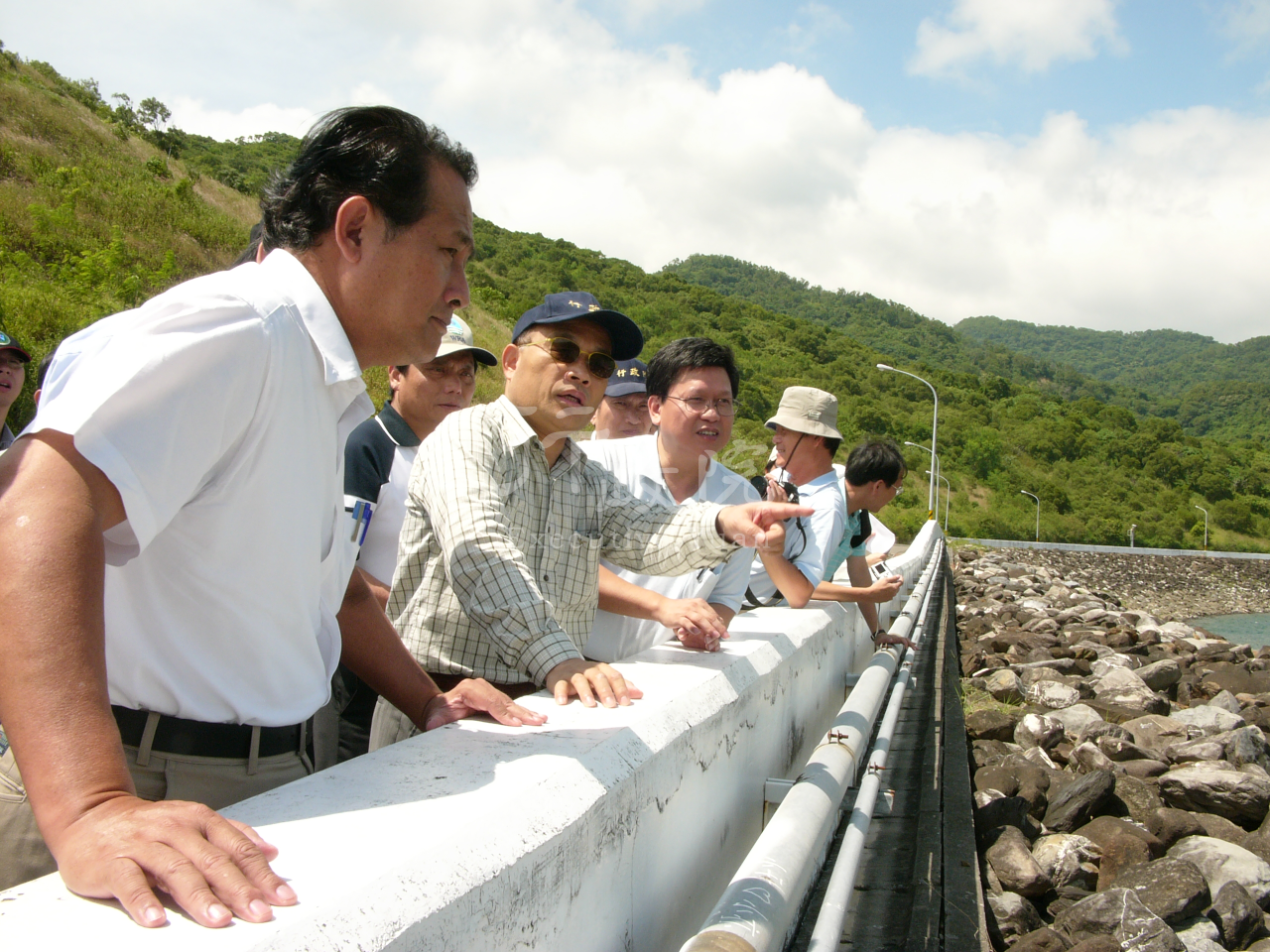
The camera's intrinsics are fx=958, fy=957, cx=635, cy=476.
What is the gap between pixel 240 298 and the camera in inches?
57.4

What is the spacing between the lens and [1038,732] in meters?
7.92

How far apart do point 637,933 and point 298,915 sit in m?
1.07

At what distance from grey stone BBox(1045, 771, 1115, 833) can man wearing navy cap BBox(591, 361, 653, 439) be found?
11.7ft

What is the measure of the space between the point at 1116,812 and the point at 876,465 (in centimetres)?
282

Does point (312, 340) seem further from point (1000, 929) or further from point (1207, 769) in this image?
point (1207, 769)

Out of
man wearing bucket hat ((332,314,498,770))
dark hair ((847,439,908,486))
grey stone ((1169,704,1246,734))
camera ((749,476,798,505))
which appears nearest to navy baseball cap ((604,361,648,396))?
camera ((749,476,798,505))

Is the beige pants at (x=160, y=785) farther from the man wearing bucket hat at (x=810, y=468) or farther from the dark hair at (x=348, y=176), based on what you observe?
the man wearing bucket hat at (x=810, y=468)

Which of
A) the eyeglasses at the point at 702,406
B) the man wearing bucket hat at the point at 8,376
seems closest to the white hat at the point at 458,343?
the eyeglasses at the point at 702,406

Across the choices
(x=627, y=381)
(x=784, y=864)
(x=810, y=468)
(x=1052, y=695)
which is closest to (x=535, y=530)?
(x=784, y=864)

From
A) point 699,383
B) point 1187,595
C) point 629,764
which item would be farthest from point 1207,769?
point 1187,595

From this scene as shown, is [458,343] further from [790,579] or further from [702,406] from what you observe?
[790,579]

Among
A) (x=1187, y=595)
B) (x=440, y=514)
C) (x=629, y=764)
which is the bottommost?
(x=1187, y=595)

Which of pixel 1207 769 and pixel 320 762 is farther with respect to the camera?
pixel 1207 769

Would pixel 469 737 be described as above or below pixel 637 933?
above
